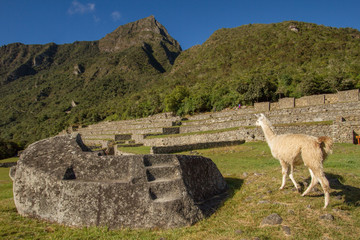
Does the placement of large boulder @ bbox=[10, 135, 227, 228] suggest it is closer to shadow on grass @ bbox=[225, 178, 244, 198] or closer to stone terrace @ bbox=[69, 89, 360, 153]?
shadow on grass @ bbox=[225, 178, 244, 198]

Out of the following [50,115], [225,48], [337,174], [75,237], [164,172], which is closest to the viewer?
[75,237]

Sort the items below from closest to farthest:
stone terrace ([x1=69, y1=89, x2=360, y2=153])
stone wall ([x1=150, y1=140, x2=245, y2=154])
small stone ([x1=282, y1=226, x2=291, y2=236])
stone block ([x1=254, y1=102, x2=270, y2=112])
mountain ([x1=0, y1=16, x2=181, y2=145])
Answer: small stone ([x1=282, y1=226, x2=291, y2=236]) < stone terrace ([x1=69, y1=89, x2=360, y2=153]) < stone wall ([x1=150, y1=140, x2=245, y2=154]) < stone block ([x1=254, y1=102, x2=270, y2=112]) < mountain ([x1=0, y1=16, x2=181, y2=145])

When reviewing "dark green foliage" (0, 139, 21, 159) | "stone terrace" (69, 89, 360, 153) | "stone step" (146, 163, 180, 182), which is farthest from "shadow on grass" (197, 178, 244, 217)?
"dark green foliage" (0, 139, 21, 159)

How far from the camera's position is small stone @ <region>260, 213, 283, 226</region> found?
3.74 m

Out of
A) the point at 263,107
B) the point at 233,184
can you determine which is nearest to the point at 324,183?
the point at 233,184

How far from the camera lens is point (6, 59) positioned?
169 metres

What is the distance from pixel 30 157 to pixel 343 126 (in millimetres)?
18975

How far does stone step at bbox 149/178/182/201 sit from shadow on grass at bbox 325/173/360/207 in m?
3.48

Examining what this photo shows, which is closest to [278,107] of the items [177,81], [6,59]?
[177,81]

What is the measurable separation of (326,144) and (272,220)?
2025 mm

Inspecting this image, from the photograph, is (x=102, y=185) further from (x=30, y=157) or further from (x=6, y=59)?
(x=6, y=59)

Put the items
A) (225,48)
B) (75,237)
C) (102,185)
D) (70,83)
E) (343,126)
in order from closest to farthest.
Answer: (75,237) → (102,185) → (343,126) → (225,48) → (70,83)

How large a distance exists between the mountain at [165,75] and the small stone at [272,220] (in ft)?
102

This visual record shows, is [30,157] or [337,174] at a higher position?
[30,157]
